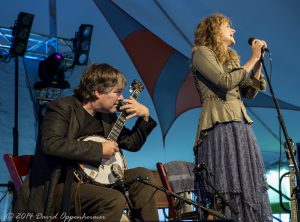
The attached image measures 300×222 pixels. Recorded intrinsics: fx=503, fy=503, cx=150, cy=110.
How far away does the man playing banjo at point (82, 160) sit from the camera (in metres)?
2.27

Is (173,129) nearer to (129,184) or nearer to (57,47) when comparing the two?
(57,47)

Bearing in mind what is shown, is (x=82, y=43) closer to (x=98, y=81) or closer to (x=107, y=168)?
(x=98, y=81)

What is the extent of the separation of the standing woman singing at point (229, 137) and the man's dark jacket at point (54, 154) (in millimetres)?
706

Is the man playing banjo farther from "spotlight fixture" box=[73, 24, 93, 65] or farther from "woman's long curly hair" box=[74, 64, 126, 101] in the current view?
"spotlight fixture" box=[73, 24, 93, 65]

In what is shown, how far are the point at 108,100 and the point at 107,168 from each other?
0.36m

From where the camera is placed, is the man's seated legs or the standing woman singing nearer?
the man's seated legs

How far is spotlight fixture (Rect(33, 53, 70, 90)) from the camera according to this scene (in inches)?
231

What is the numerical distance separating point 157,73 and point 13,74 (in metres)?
1.79

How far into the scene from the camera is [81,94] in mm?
2643

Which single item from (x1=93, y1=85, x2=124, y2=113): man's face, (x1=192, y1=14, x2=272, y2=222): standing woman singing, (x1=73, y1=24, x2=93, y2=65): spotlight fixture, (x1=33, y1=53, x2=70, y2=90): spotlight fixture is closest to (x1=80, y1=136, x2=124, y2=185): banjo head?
(x1=93, y1=85, x2=124, y2=113): man's face

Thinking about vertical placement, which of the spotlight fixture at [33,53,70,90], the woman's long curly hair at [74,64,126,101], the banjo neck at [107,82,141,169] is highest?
Result: the spotlight fixture at [33,53,70,90]

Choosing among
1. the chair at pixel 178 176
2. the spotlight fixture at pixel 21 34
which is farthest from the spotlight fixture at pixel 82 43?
the chair at pixel 178 176

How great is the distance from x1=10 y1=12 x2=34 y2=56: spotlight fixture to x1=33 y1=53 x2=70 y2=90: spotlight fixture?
29cm

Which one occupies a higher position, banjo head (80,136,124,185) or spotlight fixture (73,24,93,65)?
spotlight fixture (73,24,93,65)
